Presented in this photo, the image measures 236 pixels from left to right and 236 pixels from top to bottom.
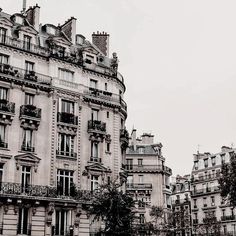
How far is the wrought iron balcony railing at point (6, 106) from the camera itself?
3362 centimetres

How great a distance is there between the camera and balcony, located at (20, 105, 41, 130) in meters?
34.3

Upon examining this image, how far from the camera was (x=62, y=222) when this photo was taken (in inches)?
1361

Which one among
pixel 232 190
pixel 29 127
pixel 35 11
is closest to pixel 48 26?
pixel 35 11

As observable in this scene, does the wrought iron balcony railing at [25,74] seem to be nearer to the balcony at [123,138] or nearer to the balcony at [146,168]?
the balcony at [123,138]

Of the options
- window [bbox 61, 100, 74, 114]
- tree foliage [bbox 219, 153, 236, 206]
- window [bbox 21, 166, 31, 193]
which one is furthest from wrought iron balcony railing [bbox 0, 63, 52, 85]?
tree foliage [bbox 219, 153, 236, 206]

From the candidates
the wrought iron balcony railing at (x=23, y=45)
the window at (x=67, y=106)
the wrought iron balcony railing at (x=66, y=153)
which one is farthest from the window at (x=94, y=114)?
the wrought iron balcony railing at (x=23, y=45)

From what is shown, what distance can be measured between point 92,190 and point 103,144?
384 cm

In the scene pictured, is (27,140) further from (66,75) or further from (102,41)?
(102,41)

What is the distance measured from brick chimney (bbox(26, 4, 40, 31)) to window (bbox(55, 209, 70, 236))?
47.6 ft

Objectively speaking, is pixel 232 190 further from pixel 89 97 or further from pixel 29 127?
pixel 29 127

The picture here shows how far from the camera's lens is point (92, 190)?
3669cm

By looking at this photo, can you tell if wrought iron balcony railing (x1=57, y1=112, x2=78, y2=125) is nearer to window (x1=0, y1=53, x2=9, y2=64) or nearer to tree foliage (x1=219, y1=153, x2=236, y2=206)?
window (x1=0, y1=53, x2=9, y2=64)

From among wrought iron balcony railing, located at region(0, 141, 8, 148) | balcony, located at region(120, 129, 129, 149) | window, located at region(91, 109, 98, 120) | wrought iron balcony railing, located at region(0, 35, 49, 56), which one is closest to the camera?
wrought iron balcony railing, located at region(0, 141, 8, 148)

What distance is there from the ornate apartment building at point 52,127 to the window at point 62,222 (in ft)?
0.23
